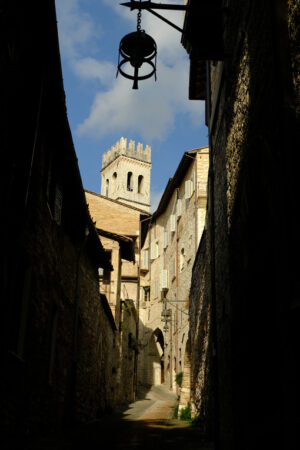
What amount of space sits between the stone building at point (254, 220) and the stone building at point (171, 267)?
16469 millimetres

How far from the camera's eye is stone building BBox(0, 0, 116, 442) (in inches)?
231

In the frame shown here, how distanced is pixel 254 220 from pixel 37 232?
3.43 metres

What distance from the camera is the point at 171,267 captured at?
105 feet

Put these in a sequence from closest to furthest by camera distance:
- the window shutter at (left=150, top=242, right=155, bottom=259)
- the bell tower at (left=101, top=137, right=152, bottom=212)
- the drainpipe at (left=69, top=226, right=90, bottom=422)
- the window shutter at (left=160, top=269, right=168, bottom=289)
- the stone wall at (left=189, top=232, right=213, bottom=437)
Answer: the stone wall at (left=189, top=232, right=213, bottom=437)
the drainpipe at (left=69, top=226, right=90, bottom=422)
the window shutter at (left=160, top=269, right=168, bottom=289)
the window shutter at (left=150, top=242, right=155, bottom=259)
the bell tower at (left=101, top=137, right=152, bottom=212)

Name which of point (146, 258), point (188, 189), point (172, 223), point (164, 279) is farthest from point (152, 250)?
point (188, 189)

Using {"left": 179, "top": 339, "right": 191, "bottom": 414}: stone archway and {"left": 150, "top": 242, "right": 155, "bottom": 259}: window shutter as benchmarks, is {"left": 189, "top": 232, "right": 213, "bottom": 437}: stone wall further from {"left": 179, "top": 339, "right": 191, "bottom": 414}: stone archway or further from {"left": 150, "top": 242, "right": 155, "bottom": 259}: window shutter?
{"left": 150, "top": 242, "right": 155, "bottom": 259}: window shutter

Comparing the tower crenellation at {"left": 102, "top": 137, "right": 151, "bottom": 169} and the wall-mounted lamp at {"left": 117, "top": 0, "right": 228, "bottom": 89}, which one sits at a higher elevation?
the tower crenellation at {"left": 102, "top": 137, "right": 151, "bottom": 169}

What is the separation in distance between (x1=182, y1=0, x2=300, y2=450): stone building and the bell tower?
62.8 m

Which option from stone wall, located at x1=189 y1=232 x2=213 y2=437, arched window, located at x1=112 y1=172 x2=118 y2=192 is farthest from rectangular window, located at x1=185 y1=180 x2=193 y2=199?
arched window, located at x1=112 y1=172 x2=118 y2=192

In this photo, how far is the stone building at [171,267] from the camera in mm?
25297

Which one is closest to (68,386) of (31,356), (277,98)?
(31,356)

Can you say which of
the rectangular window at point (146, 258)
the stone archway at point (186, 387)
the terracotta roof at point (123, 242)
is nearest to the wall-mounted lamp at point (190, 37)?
the stone archway at point (186, 387)

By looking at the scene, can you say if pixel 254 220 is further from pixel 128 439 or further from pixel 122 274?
pixel 122 274

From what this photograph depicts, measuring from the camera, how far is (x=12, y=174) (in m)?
6.02
